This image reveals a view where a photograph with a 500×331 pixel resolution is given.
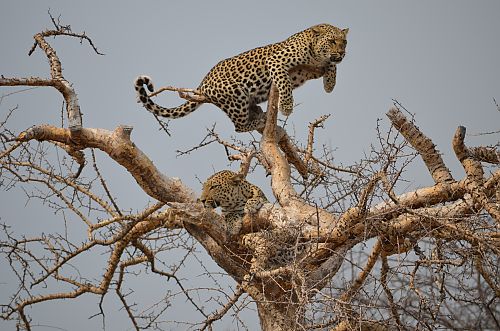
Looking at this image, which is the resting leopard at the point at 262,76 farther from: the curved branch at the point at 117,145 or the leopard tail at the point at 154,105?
the curved branch at the point at 117,145

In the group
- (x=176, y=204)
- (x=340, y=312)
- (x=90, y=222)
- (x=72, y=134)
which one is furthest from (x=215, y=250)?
(x=340, y=312)

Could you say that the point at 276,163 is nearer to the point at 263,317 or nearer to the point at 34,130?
the point at 263,317

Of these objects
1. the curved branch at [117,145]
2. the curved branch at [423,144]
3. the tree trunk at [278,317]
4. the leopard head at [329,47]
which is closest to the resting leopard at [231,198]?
the curved branch at [117,145]

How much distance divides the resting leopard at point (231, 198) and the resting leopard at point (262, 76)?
117 cm

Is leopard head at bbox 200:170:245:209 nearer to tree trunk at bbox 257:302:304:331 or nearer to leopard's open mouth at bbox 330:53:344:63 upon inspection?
tree trunk at bbox 257:302:304:331

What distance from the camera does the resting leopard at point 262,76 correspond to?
31.8 ft

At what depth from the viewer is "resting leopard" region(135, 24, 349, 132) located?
31.8 feet

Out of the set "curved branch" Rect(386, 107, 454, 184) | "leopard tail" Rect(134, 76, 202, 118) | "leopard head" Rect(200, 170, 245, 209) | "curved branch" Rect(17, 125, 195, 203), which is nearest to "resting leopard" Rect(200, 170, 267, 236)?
"leopard head" Rect(200, 170, 245, 209)

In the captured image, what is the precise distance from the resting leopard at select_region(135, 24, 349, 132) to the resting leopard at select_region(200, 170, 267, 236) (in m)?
1.17

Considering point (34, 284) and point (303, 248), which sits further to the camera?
point (34, 284)

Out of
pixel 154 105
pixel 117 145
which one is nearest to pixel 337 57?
pixel 154 105

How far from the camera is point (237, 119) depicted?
975 cm

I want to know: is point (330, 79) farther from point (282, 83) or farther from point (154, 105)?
point (154, 105)

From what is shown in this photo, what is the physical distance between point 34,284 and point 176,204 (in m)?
2.06
